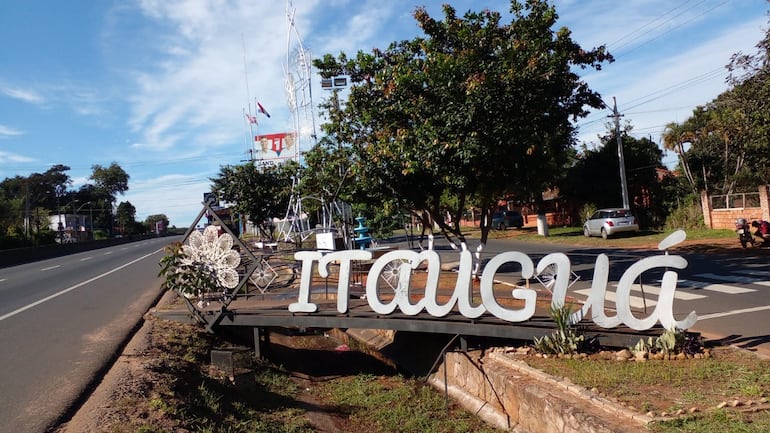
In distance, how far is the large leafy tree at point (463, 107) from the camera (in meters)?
10.7

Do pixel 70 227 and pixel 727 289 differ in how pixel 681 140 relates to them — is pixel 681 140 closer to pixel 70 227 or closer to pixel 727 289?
pixel 727 289

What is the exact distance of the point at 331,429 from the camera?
7199 mm

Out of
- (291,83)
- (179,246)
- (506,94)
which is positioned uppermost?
(291,83)

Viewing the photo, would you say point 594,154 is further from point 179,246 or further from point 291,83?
point 179,246

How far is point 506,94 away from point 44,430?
8975 mm

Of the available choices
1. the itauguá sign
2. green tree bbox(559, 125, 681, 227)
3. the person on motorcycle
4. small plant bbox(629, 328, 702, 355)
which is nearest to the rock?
small plant bbox(629, 328, 702, 355)

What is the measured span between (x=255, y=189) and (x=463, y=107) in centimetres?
1705

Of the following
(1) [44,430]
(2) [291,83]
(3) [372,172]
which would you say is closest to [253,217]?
(2) [291,83]

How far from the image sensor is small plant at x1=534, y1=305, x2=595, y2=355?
6.91 m

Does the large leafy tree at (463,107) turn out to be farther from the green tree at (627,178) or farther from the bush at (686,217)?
the green tree at (627,178)

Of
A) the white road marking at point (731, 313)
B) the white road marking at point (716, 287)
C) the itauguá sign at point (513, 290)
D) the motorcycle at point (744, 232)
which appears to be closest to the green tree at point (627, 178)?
the motorcycle at point (744, 232)

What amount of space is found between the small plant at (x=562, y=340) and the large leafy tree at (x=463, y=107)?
4149mm

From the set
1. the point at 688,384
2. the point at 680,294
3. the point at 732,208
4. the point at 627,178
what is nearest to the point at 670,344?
the point at 688,384

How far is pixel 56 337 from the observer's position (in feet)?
28.6
